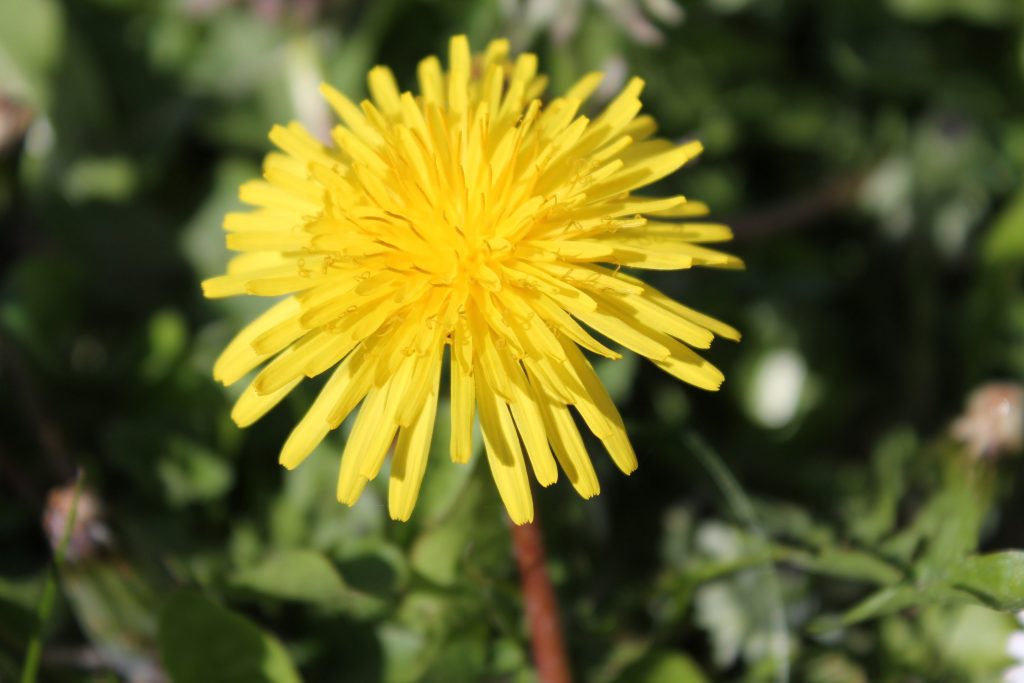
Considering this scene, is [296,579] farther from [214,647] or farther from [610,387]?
[610,387]

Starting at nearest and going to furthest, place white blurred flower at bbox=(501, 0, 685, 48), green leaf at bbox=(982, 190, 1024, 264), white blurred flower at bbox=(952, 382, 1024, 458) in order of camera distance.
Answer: white blurred flower at bbox=(952, 382, 1024, 458) → white blurred flower at bbox=(501, 0, 685, 48) → green leaf at bbox=(982, 190, 1024, 264)

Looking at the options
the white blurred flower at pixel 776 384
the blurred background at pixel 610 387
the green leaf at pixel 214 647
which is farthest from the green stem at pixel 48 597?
the white blurred flower at pixel 776 384

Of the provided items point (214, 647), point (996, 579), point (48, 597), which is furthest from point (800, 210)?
point (48, 597)

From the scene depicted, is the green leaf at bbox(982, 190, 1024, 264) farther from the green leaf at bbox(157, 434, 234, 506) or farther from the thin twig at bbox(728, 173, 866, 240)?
the green leaf at bbox(157, 434, 234, 506)

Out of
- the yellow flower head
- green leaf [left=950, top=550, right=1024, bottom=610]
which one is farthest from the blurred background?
the yellow flower head

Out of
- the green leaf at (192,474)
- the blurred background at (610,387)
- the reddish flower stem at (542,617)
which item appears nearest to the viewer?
the reddish flower stem at (542,617)

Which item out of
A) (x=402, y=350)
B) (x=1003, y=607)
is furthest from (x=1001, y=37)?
(x=402, y=350)

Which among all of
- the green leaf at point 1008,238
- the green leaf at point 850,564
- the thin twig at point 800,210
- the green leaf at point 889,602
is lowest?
the green leaf at point 889,602

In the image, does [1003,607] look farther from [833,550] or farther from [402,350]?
[402,350]

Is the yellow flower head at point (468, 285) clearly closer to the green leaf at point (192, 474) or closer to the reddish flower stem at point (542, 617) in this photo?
the reddish flower stem at point (542, 617)
